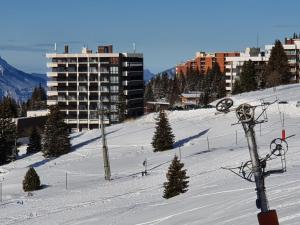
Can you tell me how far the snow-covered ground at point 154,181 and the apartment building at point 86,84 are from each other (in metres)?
53.1

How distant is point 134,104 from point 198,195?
114m

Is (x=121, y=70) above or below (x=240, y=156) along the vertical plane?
above

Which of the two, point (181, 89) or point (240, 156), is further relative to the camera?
point (181, 89)

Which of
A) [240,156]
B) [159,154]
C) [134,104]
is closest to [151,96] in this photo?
[134,104]

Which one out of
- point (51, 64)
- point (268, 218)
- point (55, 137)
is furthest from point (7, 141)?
point (268, 218)

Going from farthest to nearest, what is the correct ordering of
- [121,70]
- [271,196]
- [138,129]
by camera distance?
1. [121,70]
2. [138,129]
3. [271,196]

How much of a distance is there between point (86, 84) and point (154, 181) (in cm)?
9688

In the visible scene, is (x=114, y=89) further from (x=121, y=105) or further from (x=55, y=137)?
(x=55, y=137)

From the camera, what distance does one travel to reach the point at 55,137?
62156mm

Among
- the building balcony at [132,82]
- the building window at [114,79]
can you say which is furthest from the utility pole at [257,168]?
the building balcony at [132,82]

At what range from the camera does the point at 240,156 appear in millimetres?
40469

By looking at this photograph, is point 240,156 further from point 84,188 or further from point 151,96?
point 151,96

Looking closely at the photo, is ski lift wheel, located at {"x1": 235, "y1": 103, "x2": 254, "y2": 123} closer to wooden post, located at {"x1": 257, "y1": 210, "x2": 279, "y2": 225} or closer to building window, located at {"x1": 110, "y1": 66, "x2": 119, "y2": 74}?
wooden post, located at {"x1": 257, "y1": 210, "x2": 279, "y2": 225}

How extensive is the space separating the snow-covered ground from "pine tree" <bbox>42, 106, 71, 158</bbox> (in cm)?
135
